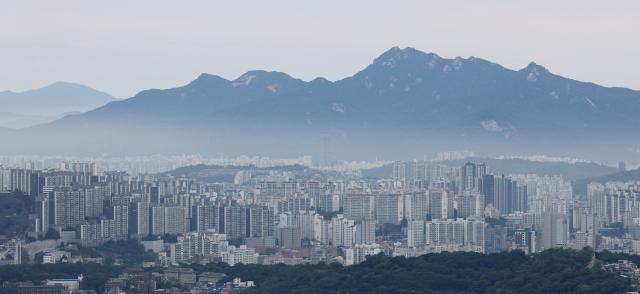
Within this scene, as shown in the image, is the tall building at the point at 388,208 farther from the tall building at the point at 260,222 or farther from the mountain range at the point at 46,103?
the mountain range at the point at 46,103

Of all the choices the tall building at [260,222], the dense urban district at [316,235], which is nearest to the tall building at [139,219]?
the dense urban district at [316,235]

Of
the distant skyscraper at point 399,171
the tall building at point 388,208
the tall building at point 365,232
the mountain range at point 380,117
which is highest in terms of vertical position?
the mountain range at point 380,117

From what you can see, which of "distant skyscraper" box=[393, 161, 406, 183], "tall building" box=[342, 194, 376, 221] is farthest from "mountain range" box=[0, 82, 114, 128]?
"tall building" box=[342, 194, 376, 221]

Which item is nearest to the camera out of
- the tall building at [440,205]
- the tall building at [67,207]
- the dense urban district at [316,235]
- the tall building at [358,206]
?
the dense urban district at [316,235]

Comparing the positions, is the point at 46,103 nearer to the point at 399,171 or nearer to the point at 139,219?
the point at 399,171

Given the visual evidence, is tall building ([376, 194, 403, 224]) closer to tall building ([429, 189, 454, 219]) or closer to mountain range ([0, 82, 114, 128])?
tall building ([429, 189, 454, 219])

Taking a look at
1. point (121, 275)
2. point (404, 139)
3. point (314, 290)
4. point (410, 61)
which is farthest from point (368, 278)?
point (410, 61)

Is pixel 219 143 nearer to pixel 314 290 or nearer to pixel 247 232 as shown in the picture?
pixel 247 232

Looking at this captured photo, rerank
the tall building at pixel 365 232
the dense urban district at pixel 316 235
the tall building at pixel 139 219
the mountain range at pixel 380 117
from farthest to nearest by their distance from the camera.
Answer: the mountain range at pixel 380 117 < the tall building at pixel 365 232 < the tall building at pixel 139 219 < the dense urban district at pixel 316 235
